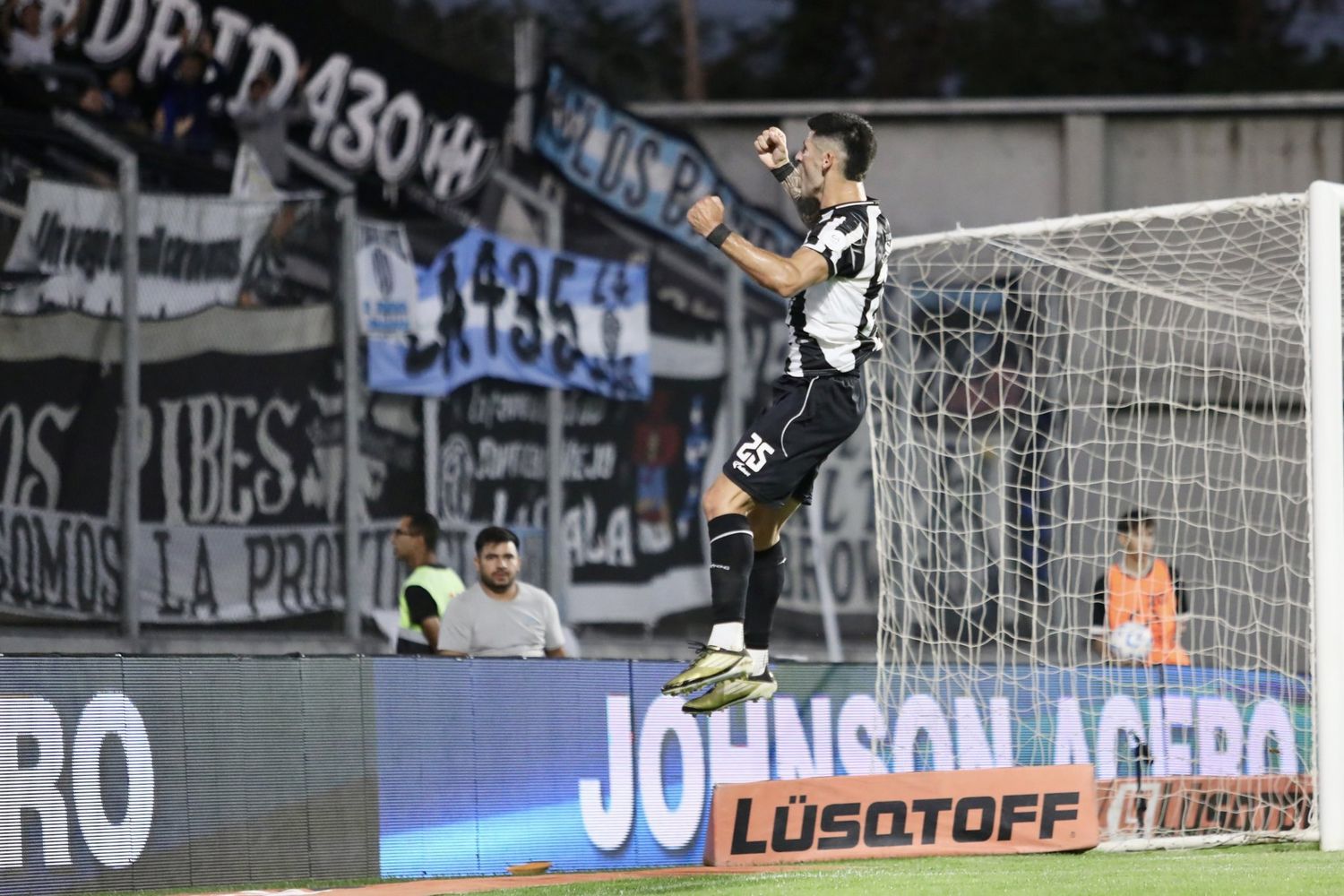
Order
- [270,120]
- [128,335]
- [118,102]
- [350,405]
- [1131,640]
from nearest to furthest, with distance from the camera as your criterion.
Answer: [1131,640] < [128,335] < [118,102] < [350,405] < [270,120]

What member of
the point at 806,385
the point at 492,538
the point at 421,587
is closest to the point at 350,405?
the point at 421,587

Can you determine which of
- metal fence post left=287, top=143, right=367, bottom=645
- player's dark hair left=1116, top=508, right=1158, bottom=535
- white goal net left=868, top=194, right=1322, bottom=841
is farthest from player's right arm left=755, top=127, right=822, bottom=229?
metal fence post left=287, top=143, right=367, bottom=645

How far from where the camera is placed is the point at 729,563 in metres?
6.69

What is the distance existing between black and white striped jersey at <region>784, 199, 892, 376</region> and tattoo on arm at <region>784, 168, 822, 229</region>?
5.6 inches

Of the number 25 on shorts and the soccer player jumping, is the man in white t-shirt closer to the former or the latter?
the soccer player jumping

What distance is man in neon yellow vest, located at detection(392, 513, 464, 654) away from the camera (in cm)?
1002

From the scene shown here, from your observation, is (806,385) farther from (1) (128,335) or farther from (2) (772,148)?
(1) (128,335)

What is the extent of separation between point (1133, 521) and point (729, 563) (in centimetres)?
395

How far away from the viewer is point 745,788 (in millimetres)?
8047

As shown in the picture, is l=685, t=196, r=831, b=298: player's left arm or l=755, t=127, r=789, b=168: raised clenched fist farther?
l=755, t=127, r=789, b=168: raised clenched fist

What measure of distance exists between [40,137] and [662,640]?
17.8 ft

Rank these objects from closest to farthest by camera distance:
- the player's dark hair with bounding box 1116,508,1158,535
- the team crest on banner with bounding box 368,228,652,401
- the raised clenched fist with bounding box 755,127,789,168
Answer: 1. the raised clenched fist with bounding box 755,127,789,168
2. the player's dark hair with bounding box 1116,508,1158,535
3. the team crest on banner with bounding box 368,228,652,401

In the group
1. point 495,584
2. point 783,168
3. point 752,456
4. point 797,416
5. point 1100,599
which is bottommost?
point 1100,599

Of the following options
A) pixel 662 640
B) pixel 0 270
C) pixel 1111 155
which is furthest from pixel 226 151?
pixel 1111 155
